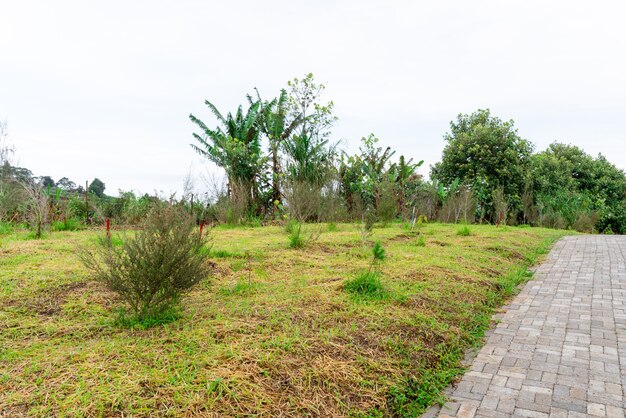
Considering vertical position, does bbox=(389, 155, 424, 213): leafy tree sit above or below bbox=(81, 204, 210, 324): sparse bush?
above

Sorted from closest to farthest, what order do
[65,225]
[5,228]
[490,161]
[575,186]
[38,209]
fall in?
1. [38,209]
2. [5,228]
3. [65,225]
4. [490,161]
5. [575,186]

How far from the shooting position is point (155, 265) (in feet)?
11.2

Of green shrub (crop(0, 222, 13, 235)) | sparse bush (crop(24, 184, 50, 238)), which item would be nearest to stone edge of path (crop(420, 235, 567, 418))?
sparse bush (crop(24, 184, 50, 238))

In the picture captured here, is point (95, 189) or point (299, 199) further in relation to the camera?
point (95, 189)

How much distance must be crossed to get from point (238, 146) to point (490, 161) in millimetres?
14408

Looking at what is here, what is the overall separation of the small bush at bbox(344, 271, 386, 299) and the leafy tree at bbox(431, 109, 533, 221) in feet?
62.9

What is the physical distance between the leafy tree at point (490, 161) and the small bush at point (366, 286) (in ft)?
62.9

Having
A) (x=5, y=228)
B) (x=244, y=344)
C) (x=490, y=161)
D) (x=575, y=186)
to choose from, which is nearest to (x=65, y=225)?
(x=5, y=228)

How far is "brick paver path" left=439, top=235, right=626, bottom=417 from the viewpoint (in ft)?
9.03

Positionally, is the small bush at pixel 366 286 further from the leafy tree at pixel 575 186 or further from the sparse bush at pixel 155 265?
the leafy tree at pixel 575 186

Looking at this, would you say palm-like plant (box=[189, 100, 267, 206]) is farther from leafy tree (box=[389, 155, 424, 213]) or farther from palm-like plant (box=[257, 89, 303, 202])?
leafy tree (box=[389, 155, 424, 213])

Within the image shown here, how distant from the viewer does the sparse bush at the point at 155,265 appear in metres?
3.40

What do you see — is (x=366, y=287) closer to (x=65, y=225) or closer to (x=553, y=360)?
(x=553, y=360)

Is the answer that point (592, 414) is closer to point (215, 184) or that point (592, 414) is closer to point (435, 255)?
point (435, 255)
